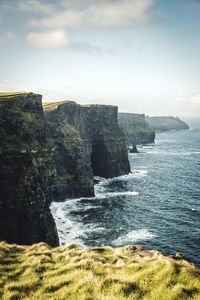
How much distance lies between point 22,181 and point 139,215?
3071cm

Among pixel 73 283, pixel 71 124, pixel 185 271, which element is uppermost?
pixel 71 124

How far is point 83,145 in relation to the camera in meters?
104

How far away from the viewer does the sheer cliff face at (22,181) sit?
55.3 metres

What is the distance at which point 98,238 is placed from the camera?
2443 inches

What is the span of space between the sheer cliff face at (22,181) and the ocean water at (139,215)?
27.3ft

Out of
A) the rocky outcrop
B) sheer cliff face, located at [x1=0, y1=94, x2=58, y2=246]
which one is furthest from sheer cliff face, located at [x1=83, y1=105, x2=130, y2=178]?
sheer cliff face, located at [x1=0, y1=94, x2=58, y2=246]

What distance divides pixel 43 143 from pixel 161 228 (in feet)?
94.6

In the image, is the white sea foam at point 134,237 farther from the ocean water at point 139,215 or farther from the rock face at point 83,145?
the rock face at point 83,145

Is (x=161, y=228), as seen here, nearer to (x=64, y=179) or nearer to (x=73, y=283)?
(x=64, y=179)

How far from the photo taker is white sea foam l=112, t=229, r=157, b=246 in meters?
60.3

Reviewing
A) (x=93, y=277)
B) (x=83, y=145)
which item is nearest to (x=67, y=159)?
(x=83, y=145)

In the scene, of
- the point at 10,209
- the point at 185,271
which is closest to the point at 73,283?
the point at 185,271

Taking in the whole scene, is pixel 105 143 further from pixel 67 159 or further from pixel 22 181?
pixel 22 181

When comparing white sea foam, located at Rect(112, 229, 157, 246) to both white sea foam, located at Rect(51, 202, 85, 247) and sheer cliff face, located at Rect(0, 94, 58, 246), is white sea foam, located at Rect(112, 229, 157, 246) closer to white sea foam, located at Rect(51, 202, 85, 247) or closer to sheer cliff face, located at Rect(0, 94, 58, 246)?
white sea foam, located at Rect(51, 202, 85, 247)
